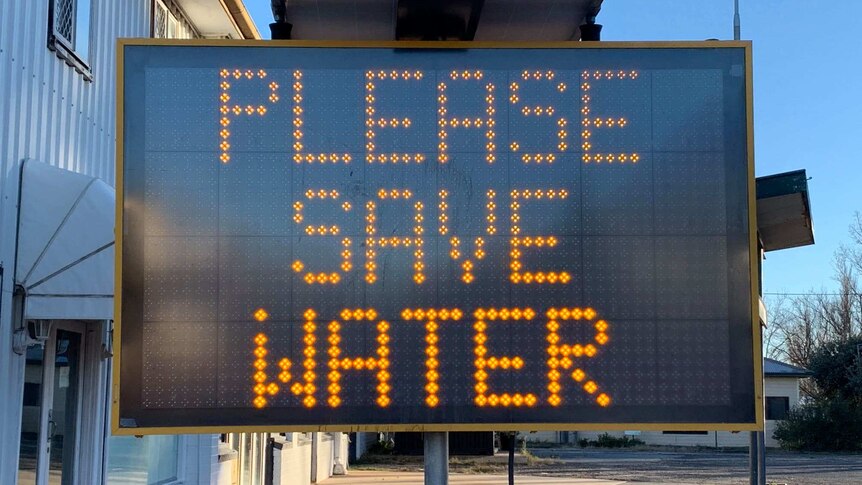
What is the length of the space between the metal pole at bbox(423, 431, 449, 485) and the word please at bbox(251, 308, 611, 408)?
35 centimetres

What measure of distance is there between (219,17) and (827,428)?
85.7ft

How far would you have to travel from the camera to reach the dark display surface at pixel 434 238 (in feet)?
16.6

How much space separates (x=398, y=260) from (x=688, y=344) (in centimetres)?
141

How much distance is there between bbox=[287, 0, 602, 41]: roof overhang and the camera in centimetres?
556

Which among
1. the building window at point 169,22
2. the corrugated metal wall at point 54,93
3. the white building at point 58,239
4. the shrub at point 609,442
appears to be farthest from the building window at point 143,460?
the shrub at point 609,442

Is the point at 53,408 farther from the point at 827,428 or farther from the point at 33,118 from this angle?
the point at 827,428

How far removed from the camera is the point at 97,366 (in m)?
8.79

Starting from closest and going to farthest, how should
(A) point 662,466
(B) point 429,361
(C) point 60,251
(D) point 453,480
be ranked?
(B) point 429,361, (C) point 60,251, (D) point 453,480, (A) point 662,466

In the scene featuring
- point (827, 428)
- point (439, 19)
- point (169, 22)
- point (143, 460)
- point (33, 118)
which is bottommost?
point (827, 428)

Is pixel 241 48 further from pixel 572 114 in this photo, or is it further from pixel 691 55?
pixel 691 55

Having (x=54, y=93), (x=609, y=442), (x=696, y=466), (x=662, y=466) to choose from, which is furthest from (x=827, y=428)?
(x=54, y=93)

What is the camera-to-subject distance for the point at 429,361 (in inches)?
200

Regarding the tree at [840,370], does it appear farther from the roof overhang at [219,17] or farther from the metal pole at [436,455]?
the metal pole at [436,455]

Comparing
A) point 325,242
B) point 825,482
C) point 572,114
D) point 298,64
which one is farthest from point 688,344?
point 825,482
